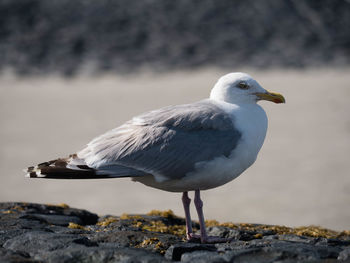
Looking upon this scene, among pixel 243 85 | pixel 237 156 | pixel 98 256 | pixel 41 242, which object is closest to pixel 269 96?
pixel 243 85

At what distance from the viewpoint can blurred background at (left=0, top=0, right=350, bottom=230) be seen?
1201cm

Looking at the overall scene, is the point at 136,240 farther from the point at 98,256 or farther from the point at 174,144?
the point at 174,144

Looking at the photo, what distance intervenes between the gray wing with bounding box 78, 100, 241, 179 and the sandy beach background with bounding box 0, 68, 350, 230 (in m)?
Answer: 5.71

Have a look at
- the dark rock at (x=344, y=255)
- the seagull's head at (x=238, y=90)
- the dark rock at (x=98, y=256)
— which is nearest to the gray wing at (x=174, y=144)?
the seagull's head at (x=238, y=90)

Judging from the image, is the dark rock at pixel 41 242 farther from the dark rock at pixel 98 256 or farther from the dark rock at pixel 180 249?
the dark rock at pixel 180 249

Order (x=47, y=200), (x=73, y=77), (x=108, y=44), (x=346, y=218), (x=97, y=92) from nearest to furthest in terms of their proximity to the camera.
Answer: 1. (x=346, y=218)
2. (x=47, y=200)
3. (x=97, y=92)
4. (x=73, y=77)
5. (x=108, y=44)

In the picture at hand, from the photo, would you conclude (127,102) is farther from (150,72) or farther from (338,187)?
(338,187)

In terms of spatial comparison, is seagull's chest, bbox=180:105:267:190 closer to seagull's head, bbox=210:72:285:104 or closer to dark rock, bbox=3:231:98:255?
seagull's head, bbox=210:72:285:104

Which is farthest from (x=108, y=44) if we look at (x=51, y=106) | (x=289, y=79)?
(x=289, y=79)

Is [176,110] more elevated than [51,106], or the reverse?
[51,106]

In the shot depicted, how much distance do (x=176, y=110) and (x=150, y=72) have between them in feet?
56.2

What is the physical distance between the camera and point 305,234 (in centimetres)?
525

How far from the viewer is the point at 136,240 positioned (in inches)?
181

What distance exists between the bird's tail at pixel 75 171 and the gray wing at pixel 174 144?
0.12 feet
